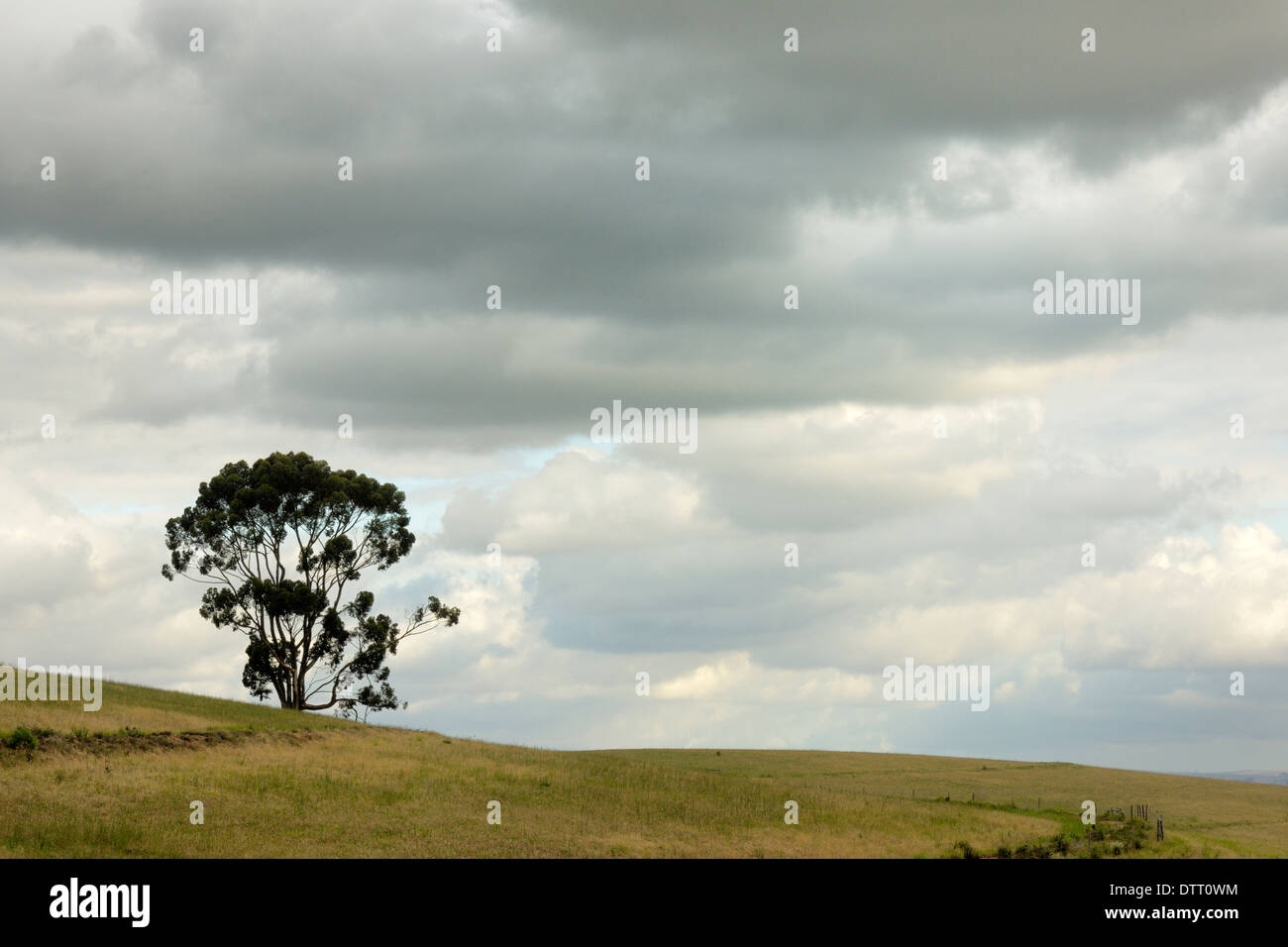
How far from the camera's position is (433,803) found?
47531 millimetres

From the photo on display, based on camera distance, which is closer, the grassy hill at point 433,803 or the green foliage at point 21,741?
the grassy hill at point 433,803

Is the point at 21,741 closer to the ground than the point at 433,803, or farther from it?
farther from it

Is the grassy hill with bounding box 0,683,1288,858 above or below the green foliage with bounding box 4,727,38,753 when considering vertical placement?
below

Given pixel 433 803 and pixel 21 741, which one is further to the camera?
pixel 433 803

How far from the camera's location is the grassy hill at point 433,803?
132 feet

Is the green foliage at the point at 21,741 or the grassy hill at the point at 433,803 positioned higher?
the green foliage at the point at 21,741

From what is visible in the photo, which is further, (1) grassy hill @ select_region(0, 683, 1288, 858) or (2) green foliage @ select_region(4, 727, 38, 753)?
(2) green foliage @ select_region(4, 727, 38, 753)

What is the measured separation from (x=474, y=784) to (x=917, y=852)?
19295 millimetres

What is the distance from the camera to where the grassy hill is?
40.2m
